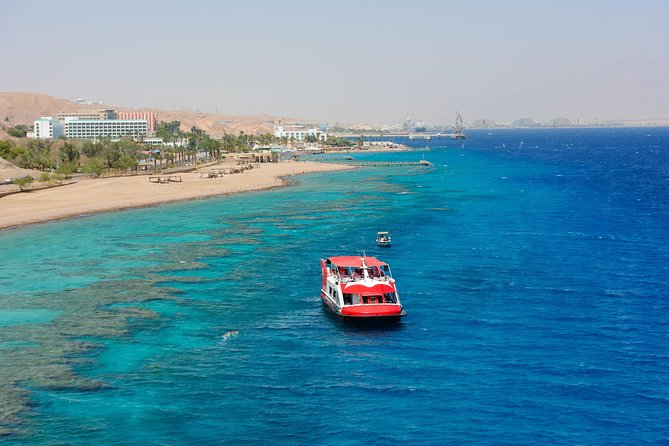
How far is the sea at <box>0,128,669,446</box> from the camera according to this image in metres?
37.4

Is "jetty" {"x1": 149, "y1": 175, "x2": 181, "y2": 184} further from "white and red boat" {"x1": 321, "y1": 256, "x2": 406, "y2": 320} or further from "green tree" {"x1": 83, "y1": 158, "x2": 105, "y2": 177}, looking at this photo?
"white and red boat" {"x1": 321, "y1": 256, "x2": 406, "y2": 320}

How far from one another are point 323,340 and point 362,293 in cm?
619

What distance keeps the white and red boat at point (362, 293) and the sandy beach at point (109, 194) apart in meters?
61.5

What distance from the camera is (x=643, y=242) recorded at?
88188 millimetres

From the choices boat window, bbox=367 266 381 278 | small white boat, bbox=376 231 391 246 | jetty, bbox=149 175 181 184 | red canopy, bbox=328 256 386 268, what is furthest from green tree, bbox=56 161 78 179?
boat window, bbox=367 266 381 278

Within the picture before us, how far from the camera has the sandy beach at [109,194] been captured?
11419cm

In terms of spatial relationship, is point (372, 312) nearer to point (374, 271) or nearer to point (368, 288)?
point (368, 288)

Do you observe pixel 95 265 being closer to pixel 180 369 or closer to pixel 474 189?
pixel 180 369

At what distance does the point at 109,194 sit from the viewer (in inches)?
5591

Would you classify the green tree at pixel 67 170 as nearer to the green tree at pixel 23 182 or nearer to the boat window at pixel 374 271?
the green tree at pixel 23 182

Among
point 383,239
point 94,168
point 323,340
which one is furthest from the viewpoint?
point 94,168

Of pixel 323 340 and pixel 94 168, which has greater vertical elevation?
pixel 94 168

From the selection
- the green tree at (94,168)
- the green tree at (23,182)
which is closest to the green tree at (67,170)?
the green tree at (94,168)

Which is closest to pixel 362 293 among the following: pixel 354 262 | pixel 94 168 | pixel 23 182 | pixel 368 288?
pixel 368 288
